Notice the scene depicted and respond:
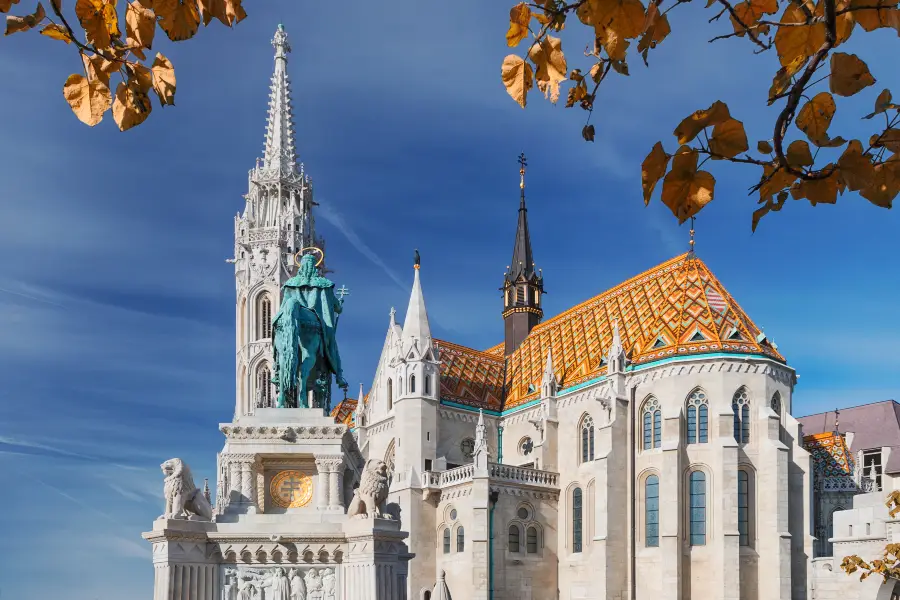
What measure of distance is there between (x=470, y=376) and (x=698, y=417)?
14.4m

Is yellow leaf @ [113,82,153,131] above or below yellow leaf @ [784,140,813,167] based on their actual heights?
above

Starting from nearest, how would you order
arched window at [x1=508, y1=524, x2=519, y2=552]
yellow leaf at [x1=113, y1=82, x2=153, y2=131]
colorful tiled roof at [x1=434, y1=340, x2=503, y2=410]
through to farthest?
yellow leaf at [x1=113, y1=82, x2=153, y2=131], arched window at [x1=508, y1=524, x2=519, y2=552], colorful tiled roof at [x1=434, y1=340, x2=503, y2=410]

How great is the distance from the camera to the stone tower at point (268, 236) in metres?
67.7

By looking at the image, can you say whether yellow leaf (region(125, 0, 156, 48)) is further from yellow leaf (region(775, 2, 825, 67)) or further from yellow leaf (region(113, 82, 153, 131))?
yellow leaf (region(775, 2, 825, 67))

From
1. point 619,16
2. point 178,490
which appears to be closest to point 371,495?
point 178,490

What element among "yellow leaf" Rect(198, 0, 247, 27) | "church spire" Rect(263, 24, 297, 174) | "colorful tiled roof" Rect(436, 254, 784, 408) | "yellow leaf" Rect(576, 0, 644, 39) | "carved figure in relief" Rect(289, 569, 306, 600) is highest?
"church spire" Rect(263, 24, 297, 174)

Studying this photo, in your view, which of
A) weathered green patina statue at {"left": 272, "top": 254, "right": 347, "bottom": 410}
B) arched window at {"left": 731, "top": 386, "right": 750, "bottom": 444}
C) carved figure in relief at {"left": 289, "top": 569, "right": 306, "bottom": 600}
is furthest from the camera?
arched window at {"left": 731, "top": 386, "right": 750, "bottom": 444}

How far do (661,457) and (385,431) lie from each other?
15.5 meters

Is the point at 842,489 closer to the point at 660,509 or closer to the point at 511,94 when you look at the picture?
the point at 660,509

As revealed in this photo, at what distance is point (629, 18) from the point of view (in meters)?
4.00

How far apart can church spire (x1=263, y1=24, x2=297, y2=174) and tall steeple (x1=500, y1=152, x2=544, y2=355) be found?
18565 millimetres

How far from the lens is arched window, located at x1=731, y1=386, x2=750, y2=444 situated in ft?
136

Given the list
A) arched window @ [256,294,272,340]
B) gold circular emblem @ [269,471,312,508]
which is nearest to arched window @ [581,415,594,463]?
arched window @ [256,294,272,340]

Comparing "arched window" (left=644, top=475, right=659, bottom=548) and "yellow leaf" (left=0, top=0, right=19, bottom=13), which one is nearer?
"yellow leaf" (left=0, top=0, right=19, bottom=13)
